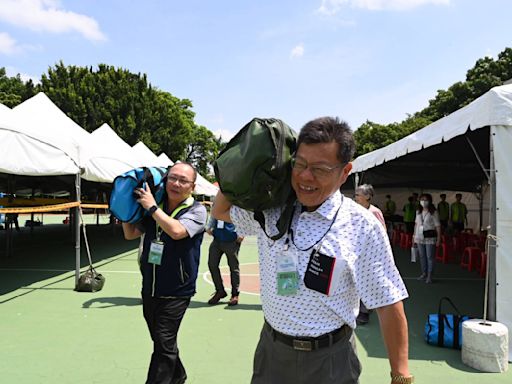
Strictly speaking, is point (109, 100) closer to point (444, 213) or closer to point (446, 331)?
point (444, 213)

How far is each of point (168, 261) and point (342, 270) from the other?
1828 mm

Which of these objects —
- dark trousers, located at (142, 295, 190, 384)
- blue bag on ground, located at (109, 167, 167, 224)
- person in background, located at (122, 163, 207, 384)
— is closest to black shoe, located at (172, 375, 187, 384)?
person in background, located at (122, 163, 207, 384)

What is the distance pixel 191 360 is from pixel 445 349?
8.97 feet

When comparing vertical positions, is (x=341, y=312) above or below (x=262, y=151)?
below

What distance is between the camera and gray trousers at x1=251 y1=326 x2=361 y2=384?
1.59m

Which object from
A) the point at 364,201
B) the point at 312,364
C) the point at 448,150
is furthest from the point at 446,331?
the point at 448,150

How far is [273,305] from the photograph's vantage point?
166 centimetres

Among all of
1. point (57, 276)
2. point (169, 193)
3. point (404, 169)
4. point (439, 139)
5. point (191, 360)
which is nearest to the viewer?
point (169, 193)

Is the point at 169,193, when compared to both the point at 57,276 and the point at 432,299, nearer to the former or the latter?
the point at 432,299

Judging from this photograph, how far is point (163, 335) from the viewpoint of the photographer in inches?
117

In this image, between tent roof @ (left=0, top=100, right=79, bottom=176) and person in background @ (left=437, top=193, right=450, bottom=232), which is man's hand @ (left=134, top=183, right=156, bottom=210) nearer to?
tent roof @ (left=0, top=100, right=79, bottom=176)

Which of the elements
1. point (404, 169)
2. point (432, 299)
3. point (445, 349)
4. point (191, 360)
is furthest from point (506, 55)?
point (191, 360)

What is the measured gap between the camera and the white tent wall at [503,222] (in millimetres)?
4285

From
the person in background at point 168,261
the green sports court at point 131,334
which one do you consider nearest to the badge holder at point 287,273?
the person in background at point 168,261
